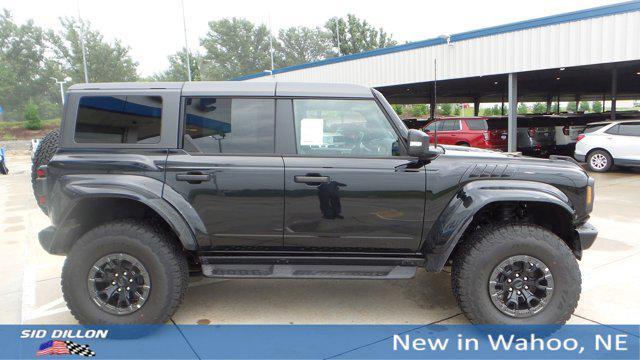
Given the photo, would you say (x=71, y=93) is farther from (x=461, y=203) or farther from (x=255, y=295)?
(x=461, y=203)

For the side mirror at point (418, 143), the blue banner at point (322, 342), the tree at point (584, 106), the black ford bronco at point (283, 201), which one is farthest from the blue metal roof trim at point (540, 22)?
the tree at point (584, 106)

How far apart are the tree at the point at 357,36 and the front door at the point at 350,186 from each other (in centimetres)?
6387

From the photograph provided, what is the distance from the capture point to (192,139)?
11.3ft

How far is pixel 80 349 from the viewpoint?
10.5ft

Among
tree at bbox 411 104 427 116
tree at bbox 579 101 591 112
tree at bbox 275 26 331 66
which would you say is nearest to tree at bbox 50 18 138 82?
tree at bbox 275 26 331 66

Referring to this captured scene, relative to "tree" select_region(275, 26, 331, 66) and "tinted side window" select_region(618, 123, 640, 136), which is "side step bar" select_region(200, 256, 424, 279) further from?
"tree" select_region(275, 26, 331, 66)

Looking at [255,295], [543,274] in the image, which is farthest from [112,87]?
[543,274]

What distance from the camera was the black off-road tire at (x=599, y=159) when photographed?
39.8ft

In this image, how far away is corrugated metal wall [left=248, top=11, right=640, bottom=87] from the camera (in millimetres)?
10859

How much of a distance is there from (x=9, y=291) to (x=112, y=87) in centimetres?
244

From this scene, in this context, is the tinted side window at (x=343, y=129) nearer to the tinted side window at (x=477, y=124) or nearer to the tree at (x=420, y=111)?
the tinted side window at (x=477, y=124)

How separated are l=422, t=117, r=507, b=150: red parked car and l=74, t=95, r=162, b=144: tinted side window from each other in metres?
11.2

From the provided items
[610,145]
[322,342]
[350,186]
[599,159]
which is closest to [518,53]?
[610,145]

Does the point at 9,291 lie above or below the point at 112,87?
below
